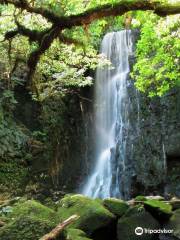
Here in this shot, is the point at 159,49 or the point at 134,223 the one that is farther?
the point at 159,49

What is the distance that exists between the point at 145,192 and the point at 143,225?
14.4 feet

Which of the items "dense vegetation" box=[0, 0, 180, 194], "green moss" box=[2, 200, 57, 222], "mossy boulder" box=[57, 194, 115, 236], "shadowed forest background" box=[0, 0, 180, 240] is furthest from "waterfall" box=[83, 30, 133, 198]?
"green moss" box=[2, 200, 57, 222]

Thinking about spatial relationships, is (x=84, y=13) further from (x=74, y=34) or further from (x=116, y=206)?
(x=116, y=206)

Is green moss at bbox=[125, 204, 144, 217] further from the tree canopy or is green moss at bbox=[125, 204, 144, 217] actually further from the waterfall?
the waterfall

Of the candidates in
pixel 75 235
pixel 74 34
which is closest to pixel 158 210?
pixel 75 235

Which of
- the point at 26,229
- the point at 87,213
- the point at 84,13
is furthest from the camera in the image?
the point at 87,213

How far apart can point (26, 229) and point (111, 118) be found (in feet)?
37.8

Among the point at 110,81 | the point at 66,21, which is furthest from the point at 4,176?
the point at 66,21

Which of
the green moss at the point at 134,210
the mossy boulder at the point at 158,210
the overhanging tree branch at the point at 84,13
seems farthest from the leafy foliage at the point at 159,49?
the green moss at the point at 134,210

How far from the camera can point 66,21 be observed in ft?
20.9

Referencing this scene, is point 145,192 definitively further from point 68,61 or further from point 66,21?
point 66,21

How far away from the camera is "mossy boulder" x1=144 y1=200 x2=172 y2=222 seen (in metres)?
8.67

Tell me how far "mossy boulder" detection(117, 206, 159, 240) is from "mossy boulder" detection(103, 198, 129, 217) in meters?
0.34

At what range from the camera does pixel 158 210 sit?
8656 mm
